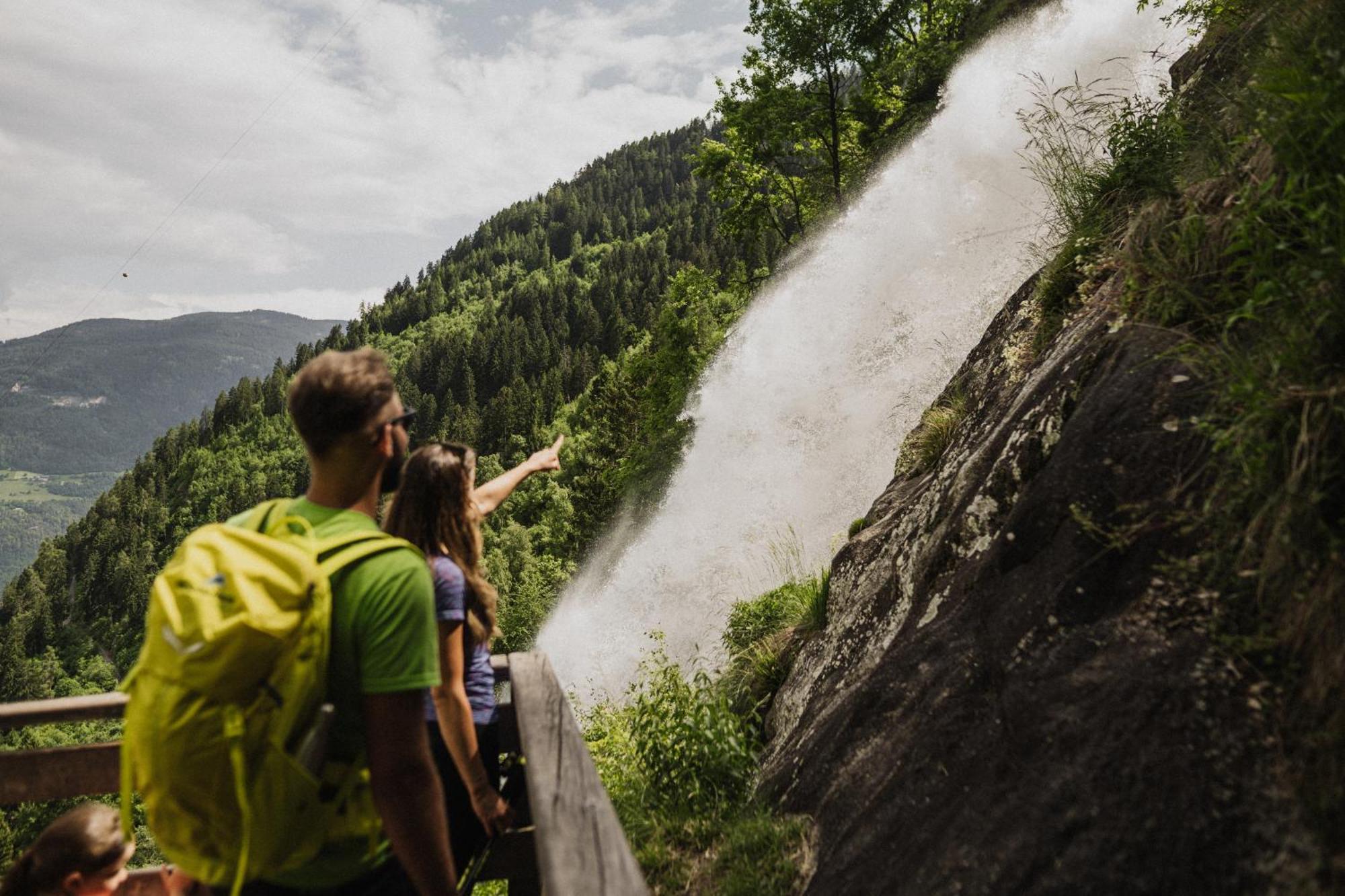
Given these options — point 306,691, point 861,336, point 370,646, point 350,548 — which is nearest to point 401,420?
point 350,548

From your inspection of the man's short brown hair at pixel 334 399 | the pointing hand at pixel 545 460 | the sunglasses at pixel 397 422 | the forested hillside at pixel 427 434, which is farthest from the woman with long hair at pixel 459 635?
the forested hillside at pixel 427 434

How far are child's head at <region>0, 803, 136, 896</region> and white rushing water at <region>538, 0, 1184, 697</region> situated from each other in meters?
12.7

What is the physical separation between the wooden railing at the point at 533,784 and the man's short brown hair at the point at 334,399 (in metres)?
1.08

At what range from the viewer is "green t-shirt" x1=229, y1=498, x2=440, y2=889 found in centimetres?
186

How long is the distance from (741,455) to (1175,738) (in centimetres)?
2268

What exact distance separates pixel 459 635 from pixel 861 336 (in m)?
18.2

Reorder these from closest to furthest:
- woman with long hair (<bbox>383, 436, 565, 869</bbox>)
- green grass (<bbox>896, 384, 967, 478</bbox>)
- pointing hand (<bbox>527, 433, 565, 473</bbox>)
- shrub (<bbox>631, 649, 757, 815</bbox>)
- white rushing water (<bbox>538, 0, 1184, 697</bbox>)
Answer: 1. woman with long hair (<bbox>383, 436, 565, 869</bbox>)
2. pointing hand (<bbox>527, 433, 565, 473</bbox>)
3. shrub (<bbox>631, 649, 757, 815</bbox>)
4. green grass (<bbox>896, 384, 967, 478</bbox>)
5. white rushing water (<bbox>538, 0, 1184, 697</bbox>)

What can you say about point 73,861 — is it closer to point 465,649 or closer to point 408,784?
point 465,649

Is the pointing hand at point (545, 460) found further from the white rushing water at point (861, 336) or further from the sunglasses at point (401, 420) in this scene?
the white rushing water at point (861, 336)

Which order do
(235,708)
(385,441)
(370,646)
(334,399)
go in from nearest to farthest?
(235,708)
(370,646)
(334,399)
(385,441)

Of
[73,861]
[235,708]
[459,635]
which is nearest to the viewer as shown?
[235,708]

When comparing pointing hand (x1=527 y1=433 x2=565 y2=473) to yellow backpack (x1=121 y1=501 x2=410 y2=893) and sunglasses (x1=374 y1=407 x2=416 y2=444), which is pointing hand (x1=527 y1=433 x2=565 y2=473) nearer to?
sunglasses (x1=374 y1=407 x2=416 y2=444)

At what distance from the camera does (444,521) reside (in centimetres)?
305

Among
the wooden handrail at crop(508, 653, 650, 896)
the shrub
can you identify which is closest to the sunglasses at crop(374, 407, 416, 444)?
the wooden handrail at crop(508, 653, 650, 896)
